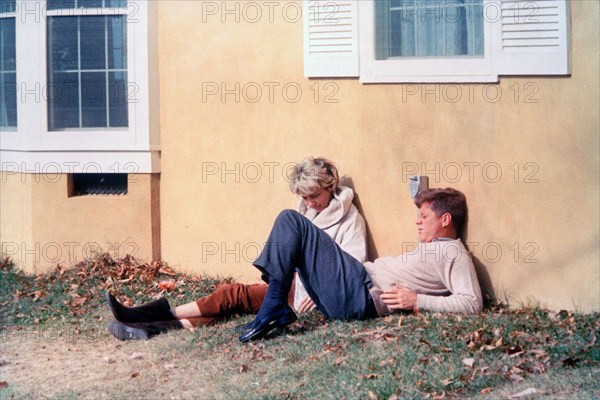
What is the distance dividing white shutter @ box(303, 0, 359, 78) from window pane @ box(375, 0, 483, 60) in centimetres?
19

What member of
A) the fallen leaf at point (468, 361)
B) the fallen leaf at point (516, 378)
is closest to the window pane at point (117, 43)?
the fallen leaf at point (468, 361)

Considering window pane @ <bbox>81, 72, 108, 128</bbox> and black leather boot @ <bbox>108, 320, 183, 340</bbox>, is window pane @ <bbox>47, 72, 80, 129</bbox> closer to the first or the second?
window pane @ <bbox>81, 72, 108, 128</bbox>

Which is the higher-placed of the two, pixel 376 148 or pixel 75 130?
pixel 75 130

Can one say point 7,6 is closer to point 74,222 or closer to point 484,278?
point 74,222

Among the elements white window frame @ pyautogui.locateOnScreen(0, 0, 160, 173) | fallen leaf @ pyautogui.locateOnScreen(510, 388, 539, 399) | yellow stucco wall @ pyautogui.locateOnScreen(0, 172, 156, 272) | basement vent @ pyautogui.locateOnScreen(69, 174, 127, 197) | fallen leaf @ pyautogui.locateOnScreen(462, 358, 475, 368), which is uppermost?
white window frame @ pyautogui.locateOnScreen(0, 0, 160, 173)

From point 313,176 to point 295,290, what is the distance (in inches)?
33.2

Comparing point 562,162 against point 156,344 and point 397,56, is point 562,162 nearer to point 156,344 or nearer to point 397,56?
point 397,56

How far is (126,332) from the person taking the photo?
616 cm

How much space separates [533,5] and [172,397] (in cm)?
360

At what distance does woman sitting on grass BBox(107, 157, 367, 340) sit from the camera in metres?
6.20

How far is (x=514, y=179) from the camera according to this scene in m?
6.42

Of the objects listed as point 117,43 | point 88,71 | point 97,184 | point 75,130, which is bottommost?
point 97,184

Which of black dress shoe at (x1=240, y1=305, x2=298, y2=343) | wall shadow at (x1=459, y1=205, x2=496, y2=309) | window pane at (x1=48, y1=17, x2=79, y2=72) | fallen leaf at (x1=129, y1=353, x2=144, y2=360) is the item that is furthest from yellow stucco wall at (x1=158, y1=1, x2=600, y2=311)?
fallen leaf at (x1=129, y1=353, x2=144, y2=360)

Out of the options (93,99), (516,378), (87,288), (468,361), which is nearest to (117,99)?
(93,99)
